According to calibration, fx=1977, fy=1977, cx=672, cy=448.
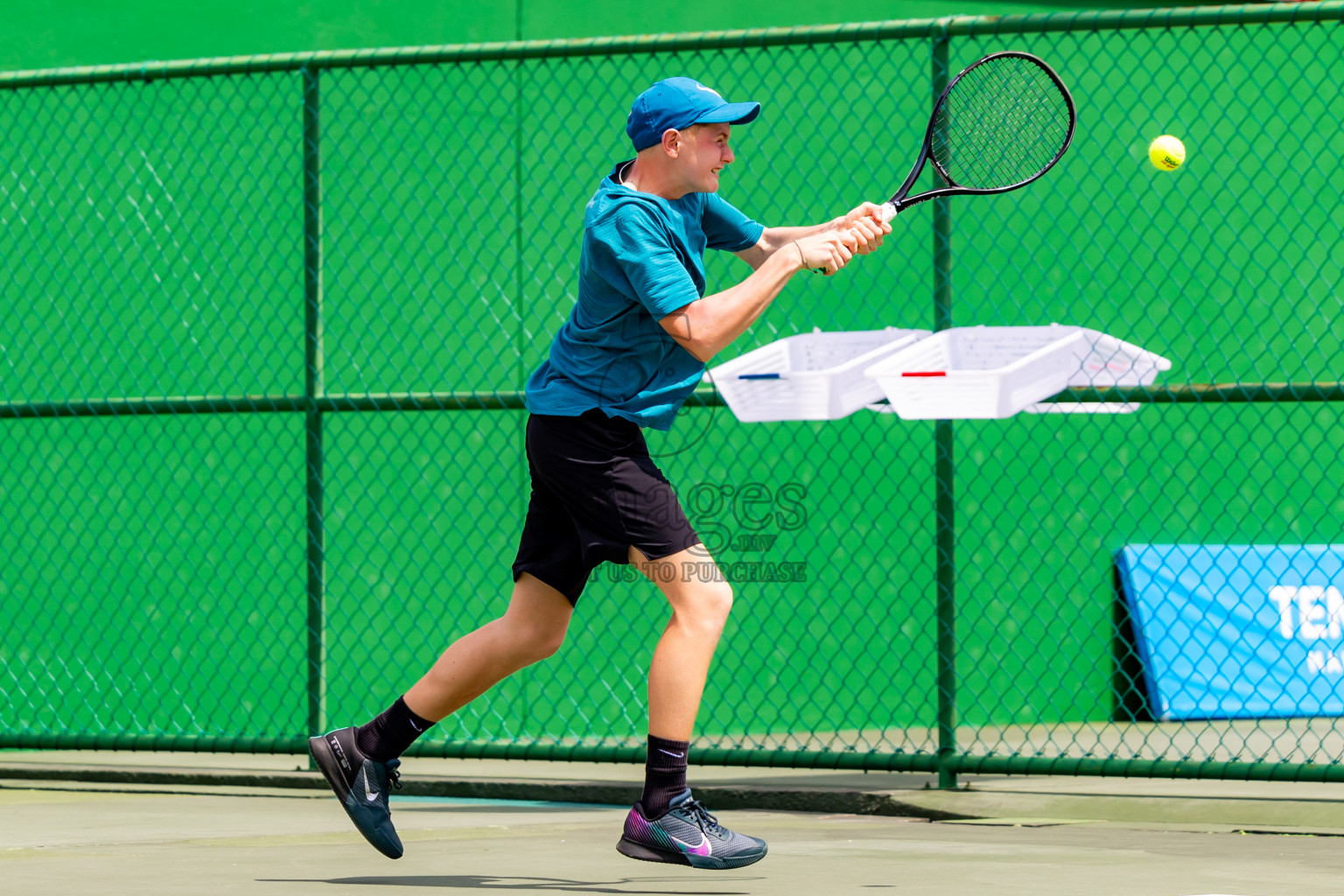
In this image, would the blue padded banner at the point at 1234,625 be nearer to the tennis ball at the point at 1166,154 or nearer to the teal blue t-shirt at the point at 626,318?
the tennis ball at the point at 1166,154

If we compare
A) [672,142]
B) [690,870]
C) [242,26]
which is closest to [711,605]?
[690,870]

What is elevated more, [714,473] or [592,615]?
[714,473]

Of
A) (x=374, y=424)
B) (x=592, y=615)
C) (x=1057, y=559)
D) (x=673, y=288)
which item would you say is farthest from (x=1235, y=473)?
(x=673, y=288)

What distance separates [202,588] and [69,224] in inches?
59.9

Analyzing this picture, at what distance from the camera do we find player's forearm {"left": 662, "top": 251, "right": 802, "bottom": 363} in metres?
4.36

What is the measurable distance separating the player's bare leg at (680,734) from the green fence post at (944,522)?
68.0 inches

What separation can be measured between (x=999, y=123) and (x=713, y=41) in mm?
1219

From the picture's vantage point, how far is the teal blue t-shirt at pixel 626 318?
4426 millimetres

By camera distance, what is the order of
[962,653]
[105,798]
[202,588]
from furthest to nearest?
[962,653]
[202,588]
[105,798]

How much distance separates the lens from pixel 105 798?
6418 mm

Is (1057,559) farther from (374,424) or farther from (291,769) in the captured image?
(291,769)

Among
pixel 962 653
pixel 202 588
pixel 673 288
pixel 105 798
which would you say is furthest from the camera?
pixel 962 653

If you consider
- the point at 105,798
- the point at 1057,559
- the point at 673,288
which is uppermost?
the point at 1057,559

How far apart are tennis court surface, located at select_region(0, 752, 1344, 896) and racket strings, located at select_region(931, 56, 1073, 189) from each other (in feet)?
5.94
